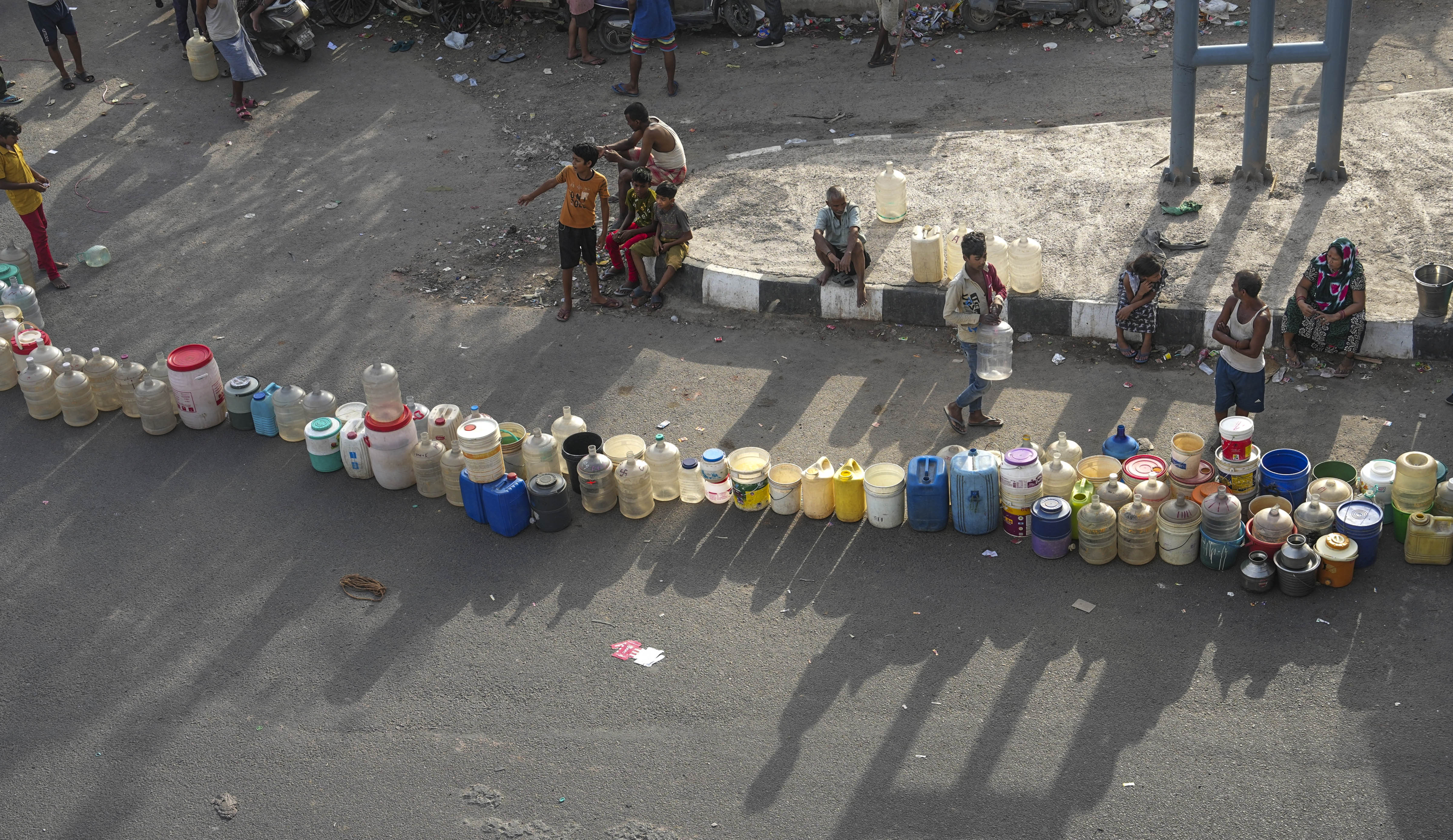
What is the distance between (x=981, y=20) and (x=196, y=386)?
9408 millimetres

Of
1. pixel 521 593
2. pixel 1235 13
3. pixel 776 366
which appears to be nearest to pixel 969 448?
pixel 776 366

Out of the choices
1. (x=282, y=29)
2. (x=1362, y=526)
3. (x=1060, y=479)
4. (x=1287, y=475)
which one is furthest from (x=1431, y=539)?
(x=282, y=29)

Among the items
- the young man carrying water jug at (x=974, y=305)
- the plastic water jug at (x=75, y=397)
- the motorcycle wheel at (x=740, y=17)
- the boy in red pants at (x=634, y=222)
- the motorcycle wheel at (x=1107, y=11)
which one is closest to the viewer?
the young man carrying water jug at (x=974, y=305)

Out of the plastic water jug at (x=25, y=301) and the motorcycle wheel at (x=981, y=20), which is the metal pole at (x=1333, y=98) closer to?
the motorcycle wheel at (x=981, y=20)

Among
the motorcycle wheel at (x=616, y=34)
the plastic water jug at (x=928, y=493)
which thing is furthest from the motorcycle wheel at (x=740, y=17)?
the plastic water jug at (x=928, y=493)

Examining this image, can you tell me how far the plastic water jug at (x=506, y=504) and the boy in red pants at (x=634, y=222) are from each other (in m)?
2.98

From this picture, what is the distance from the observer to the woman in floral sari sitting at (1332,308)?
7770 millimetres

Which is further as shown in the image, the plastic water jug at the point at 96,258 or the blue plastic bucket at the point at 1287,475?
the plastic water jug at the point at 96,258

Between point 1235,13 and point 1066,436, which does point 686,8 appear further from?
point 1066,436

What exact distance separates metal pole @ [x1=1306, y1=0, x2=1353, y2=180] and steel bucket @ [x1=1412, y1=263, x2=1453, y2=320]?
2.04 metres

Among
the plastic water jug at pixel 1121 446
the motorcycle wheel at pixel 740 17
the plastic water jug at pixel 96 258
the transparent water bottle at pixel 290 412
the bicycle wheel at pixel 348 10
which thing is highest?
the bicycle wheel at pixel 348 10

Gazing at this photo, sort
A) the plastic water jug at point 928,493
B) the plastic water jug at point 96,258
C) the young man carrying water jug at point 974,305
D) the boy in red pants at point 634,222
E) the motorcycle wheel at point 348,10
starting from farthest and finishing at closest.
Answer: the motorcycle wheel at point 348,10
the plastic water jug at point 96,258
the boy in red pants at point 634,222
the young man carrying water jug at point 974,305
the plastic water jug at point 928,493

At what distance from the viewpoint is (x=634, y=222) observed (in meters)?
9.79

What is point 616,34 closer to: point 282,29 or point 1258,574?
point 282,29
